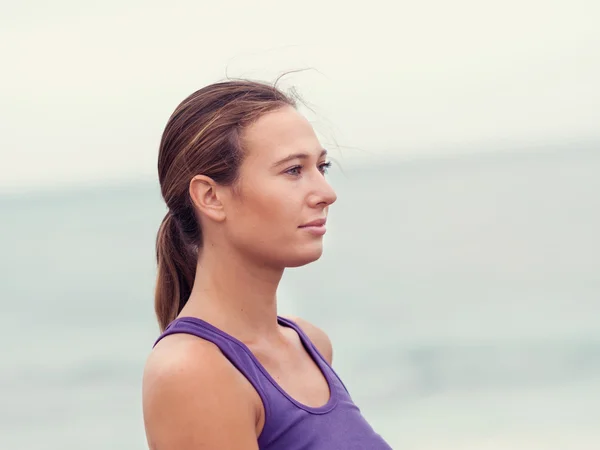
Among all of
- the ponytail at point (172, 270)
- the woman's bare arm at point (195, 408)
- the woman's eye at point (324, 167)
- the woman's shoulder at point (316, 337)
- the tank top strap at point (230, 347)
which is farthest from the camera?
the woman's shoulder at point (316, 337)

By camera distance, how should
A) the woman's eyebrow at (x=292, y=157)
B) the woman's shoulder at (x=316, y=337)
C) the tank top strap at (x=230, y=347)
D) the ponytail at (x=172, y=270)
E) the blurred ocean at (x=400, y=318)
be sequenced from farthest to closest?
1. the blurred ocean at (x=400, y=318)
2. the woman's shoulder at (x=316, y=337)
3. the ponytail at (x=172, y=270)
4. the woman's eyebrow at (x=292, y=157)
5. the tank top strap at (x=230, y=347)

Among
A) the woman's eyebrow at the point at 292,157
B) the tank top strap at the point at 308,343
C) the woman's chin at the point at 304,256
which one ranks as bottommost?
the tank top strap at the point at 308,343

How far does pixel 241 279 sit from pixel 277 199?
0.68 ft

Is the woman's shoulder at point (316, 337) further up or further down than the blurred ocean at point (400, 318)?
further down

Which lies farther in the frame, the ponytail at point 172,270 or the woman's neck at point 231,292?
the ponytail at point 172,270


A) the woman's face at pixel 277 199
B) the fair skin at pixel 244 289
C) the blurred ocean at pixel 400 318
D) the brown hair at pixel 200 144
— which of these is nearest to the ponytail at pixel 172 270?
the brown hair at pixel 200 144

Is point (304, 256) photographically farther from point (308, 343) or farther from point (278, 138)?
point (308, 343)

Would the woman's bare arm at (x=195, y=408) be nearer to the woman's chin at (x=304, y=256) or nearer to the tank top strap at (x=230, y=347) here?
the tank top strap at (x=230, y=347)

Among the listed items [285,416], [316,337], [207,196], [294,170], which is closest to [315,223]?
[294,170]

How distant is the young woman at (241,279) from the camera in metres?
1.93

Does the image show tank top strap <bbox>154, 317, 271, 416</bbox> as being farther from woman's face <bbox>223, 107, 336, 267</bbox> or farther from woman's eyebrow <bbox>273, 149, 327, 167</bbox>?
woman's eyebrow <bbox>273, 149, 327, 167</bbox>

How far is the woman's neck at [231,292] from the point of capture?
7.08 ft

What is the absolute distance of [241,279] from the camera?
7.18 ft

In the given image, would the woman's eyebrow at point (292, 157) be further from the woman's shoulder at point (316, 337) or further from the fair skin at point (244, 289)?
the woman's shoulder at point (316, 337)
